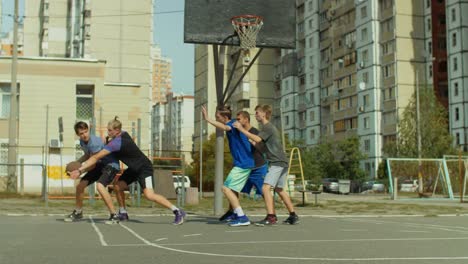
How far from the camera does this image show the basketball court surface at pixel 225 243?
7840 mm

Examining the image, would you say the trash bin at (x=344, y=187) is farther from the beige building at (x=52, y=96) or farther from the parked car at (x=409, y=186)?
the beige building at (x=52, y=96)

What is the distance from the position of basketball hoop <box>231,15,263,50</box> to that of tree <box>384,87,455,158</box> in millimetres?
50556

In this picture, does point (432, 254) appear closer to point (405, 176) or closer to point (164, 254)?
point (164, 254)

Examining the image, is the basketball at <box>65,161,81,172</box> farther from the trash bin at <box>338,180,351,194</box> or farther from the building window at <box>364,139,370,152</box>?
the building window at <box>364,139,370,152</box>

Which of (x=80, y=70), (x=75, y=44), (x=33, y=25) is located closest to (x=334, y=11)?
(x=75, y=44)

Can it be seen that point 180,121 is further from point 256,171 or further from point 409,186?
point 256,171

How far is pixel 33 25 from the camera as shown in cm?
9962

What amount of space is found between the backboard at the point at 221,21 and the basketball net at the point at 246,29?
0.12 m

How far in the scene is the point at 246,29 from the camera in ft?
53.9

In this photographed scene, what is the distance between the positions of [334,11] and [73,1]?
3380cm

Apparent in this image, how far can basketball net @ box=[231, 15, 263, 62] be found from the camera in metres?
16.2

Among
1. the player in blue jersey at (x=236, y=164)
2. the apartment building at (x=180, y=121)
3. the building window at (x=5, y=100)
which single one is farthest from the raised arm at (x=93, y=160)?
the apartment building at (x=180, y=121)

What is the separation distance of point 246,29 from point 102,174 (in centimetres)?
514

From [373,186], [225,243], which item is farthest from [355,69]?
[225,243]
